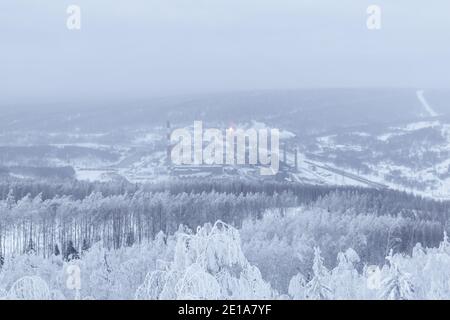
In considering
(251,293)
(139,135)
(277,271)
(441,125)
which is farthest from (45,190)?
(441,125)

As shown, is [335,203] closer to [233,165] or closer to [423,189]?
[423,189]

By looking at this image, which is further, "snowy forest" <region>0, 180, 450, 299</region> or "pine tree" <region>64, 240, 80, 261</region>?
"pine tree" <region>64, 240, 80, 261</region>

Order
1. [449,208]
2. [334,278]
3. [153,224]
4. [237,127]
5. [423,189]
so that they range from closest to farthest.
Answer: [334,278], [153,224], [449,208], [423,189], [237,127]

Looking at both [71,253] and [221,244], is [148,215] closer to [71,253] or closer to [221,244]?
[71,253]

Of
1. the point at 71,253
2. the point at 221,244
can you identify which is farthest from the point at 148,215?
the point at 221,244

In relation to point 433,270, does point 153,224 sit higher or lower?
lower
